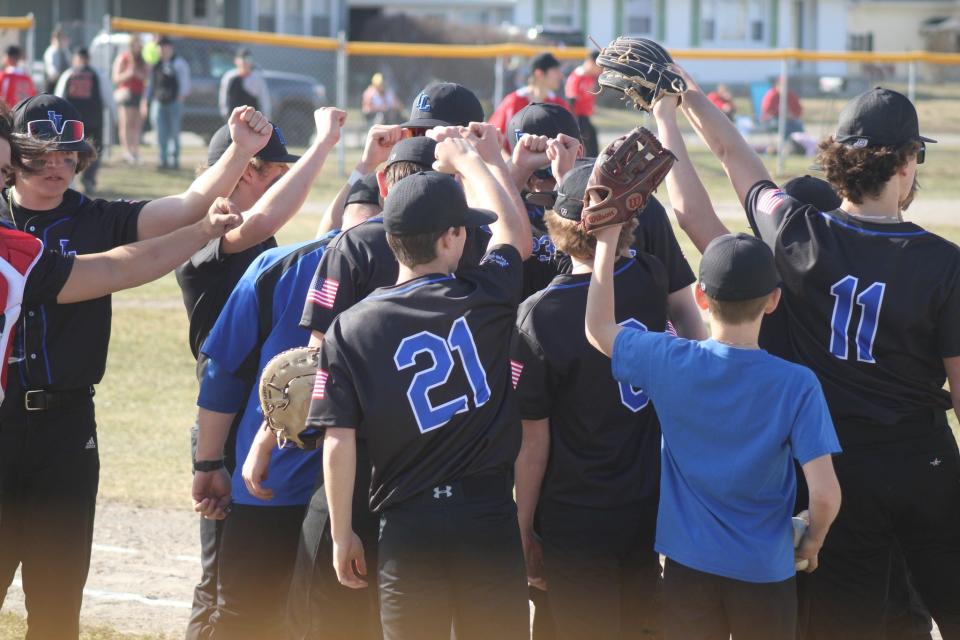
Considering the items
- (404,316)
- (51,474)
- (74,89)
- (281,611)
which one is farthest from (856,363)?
(74,89)

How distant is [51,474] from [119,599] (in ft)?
5.06

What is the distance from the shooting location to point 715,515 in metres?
3.70

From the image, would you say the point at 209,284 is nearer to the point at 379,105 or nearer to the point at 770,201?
the point at 770,201

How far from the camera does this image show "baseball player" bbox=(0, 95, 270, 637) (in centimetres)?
432

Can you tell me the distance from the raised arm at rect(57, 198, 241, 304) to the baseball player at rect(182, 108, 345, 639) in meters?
0.16

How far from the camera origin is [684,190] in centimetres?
434

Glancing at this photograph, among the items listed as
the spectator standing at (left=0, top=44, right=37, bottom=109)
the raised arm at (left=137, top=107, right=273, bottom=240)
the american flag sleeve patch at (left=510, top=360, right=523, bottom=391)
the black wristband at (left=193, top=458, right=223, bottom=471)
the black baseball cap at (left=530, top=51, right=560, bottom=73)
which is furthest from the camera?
the spectator standing at (left=0, top=44, right=37, bottom=109)

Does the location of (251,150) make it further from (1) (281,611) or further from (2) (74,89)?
(2) (74,89)

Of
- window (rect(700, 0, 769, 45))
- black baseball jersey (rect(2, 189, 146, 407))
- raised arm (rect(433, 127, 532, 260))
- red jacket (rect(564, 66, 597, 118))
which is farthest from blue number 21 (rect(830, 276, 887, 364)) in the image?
window (rect(700, 0, 769, 45))

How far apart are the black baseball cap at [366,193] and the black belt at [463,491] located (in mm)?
1219

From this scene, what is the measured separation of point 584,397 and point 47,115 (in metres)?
2.32

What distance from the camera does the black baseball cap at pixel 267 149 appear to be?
15.7 feet

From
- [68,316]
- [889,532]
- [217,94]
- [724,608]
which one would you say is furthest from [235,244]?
[217,94]

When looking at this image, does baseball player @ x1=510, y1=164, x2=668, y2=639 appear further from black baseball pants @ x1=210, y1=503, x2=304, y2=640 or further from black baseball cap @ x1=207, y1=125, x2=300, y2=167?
black baseball cap @ x1=207, y1=125, x2=300, y2=167
